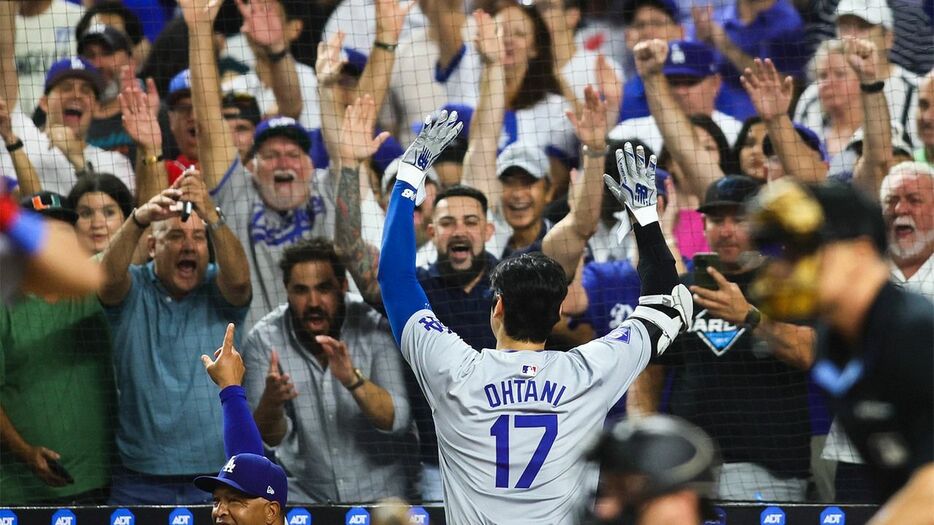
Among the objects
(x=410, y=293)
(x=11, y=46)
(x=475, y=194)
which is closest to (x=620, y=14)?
(x=475, y=194)

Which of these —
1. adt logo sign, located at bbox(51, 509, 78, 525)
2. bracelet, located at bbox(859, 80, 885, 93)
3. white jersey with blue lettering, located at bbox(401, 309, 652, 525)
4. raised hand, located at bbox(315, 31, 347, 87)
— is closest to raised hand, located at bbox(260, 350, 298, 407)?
adt logo sign, located at bbox(51, 509, 78, 525)

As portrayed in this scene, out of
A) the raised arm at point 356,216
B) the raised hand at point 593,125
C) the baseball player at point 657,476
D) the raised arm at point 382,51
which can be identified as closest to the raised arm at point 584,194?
→ the raised hand at point 593,125

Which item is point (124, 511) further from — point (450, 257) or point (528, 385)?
point (528, 385)

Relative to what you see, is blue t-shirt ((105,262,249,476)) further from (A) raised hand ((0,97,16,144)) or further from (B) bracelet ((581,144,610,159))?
(B) bracelet ((581,144,610,159))

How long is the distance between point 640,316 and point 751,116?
Result: 3534 mm

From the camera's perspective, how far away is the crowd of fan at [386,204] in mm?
6262

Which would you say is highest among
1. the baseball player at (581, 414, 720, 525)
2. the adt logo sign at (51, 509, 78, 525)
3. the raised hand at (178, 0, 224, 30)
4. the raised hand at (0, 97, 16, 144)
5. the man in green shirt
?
the raised hand at (178, 0, 224, 30)

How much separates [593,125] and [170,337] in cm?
262

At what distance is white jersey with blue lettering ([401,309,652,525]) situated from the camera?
11.2 feet

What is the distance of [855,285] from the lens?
2.21 meters

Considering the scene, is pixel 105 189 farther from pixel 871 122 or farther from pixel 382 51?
pixel 871 122

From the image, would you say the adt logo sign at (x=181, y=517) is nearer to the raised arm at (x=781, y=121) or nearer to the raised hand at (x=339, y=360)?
the raised hand at (x=339, y=360)

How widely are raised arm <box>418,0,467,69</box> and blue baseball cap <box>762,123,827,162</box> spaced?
1.97 metres

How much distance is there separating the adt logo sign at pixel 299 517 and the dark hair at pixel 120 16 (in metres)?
3.31
